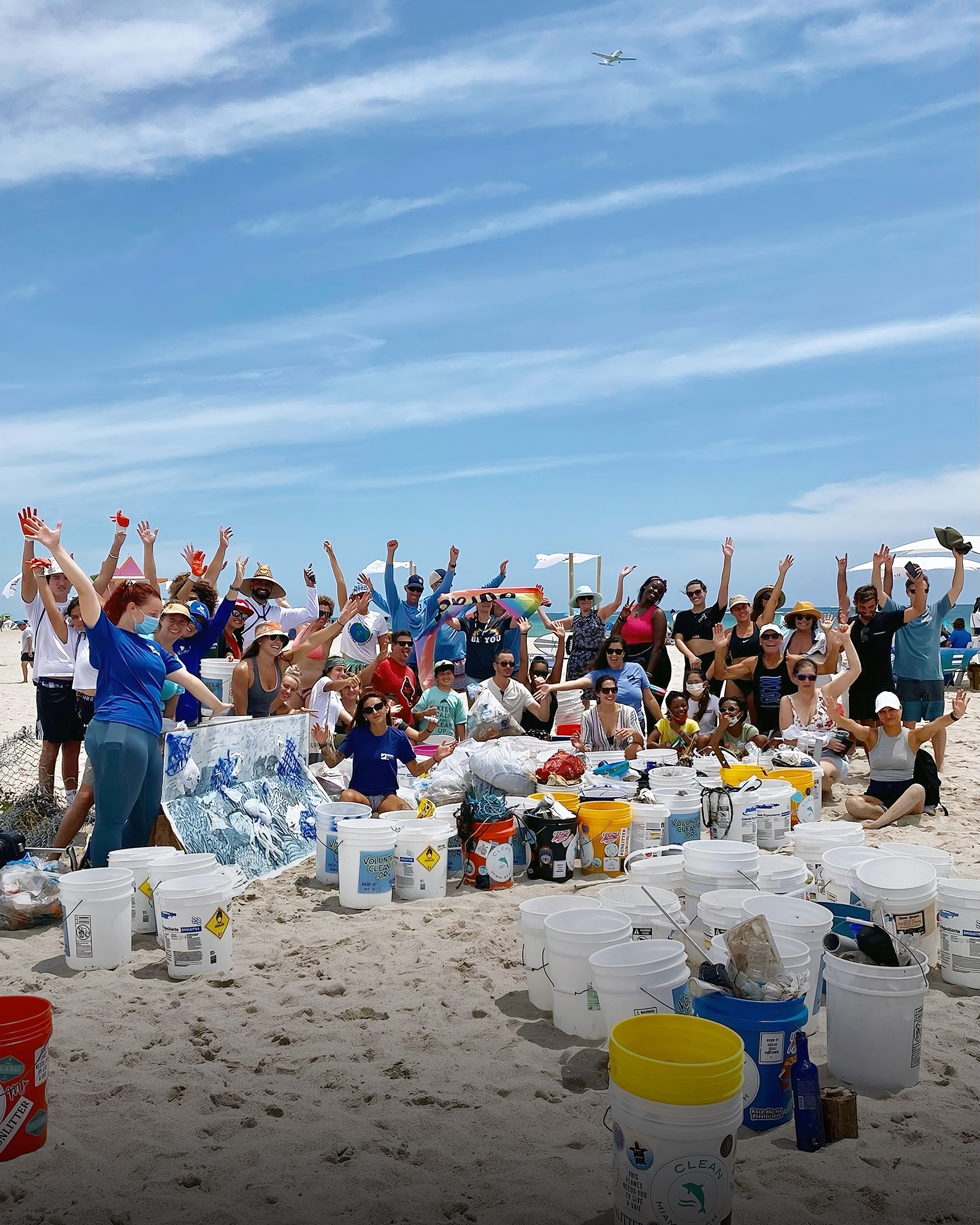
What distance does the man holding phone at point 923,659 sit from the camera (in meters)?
9.56

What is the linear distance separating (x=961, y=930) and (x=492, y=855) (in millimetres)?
2891

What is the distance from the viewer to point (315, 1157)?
337 centimetres

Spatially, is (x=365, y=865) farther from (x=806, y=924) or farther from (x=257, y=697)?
(x=806, y=924)

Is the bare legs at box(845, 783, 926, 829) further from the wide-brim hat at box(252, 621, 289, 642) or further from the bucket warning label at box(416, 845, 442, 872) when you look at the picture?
the wide-brim hat at box(252, 621, 289, 642)

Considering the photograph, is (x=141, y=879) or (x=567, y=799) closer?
(x=141, y=879)

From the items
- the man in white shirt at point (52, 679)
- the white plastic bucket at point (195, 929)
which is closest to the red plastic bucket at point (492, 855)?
the white plastic bucket at point (195, 929)

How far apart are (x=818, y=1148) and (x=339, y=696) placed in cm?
687

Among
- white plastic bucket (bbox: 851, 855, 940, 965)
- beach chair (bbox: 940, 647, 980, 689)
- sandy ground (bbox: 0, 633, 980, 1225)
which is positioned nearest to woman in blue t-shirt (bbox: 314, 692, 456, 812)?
sandy ground (bbox: 0, 633, 980, 1225)

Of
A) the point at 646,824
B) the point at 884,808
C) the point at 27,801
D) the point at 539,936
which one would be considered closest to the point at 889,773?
the point at 884,808

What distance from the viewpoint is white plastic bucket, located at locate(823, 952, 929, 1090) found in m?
3.70

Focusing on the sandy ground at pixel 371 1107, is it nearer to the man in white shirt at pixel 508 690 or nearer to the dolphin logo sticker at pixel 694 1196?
the dolphin logo sticker at pixel 694 1196

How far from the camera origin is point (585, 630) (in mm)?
10914

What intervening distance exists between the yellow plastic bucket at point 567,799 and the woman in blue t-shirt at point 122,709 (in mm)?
2711

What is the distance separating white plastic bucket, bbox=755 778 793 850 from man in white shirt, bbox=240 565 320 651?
4.96m
